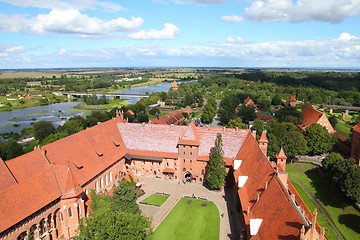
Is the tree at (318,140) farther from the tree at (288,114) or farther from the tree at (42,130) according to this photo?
the tree at (42,130)

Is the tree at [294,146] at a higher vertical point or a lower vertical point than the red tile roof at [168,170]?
higher

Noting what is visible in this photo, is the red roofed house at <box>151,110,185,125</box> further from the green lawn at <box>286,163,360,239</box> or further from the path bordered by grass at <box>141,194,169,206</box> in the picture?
the green lawn at <box>286,163,360,239</box>

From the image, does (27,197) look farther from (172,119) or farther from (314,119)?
(314,119)

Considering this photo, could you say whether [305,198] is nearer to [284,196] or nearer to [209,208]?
[209,208]

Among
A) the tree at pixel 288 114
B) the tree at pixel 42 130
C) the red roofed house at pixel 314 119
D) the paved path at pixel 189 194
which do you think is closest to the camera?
the paved path at pixel 189 194

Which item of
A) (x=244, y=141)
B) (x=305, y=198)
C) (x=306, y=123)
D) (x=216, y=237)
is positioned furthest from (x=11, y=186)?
(x=306, y=123)

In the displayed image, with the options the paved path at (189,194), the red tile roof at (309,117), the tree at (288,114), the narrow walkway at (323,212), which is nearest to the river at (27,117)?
the paved path at (189,194)

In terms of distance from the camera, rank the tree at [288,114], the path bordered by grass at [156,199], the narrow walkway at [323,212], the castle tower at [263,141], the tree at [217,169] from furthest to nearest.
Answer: the tree at [288,114] < the castle tower at [263,141] < the tree at [217,169] < the path bordered by grass at [156,199] < the narrow walkway at [323,212]

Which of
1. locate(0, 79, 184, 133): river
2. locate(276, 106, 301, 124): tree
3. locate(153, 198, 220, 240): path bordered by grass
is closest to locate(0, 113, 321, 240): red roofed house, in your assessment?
locate(153, 198, 220, 240): path bordered by grass
